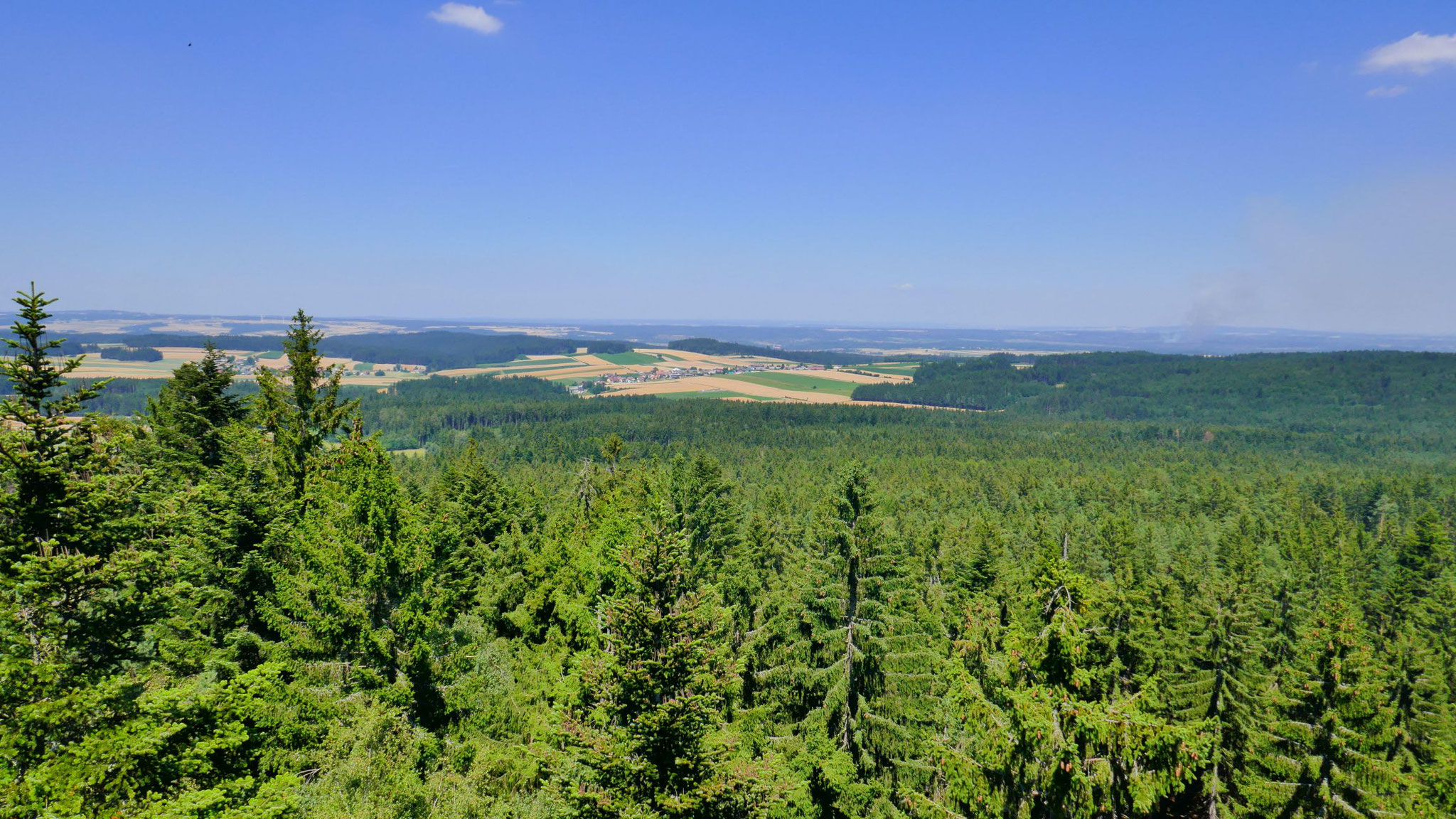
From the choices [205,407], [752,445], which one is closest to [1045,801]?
[205,407]

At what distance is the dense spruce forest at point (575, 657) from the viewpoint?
38.8 ft

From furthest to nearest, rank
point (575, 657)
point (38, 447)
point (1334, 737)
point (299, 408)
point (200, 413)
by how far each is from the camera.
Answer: point (200, 413), point (299, 408), point (1334, 737), point (575, 657), point (38, 447)

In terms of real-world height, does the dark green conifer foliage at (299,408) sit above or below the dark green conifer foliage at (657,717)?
above

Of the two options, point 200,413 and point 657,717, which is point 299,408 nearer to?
point 200,413

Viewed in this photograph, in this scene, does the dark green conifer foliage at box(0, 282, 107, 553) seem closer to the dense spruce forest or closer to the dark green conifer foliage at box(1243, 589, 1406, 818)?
the dense spruce forest

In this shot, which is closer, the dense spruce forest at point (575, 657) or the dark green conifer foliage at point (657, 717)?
the dense spruce forest at point (575, 657)

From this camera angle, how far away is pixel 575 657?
16188 mm

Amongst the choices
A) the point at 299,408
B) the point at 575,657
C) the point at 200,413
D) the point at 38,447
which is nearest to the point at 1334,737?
the point at 575,657

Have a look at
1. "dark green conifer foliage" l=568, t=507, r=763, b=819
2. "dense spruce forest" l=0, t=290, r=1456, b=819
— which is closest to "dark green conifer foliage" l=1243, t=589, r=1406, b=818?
"dense spruce forest" l=0, t=290, r=1456, b=819

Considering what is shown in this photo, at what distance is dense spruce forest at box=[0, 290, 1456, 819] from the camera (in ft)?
38.8

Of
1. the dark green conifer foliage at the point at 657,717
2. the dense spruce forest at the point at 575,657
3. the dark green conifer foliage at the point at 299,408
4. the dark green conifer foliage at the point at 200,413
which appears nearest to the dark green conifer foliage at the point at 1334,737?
the dense spruce forest at the point at 575,657

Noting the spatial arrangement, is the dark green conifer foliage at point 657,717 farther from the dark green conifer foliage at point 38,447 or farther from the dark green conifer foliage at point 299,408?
the dark green conifer foliage at point 299,408

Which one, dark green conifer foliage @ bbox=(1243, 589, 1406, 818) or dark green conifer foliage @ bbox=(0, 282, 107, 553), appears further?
dark green conifer foliage @ bbox=(1243, 589, 1406, 818)

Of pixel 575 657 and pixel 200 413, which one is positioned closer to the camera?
pixel 575 657
